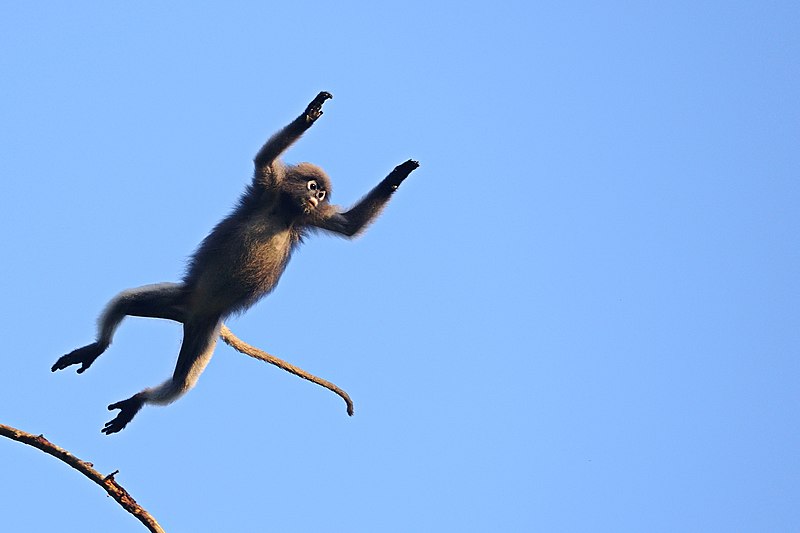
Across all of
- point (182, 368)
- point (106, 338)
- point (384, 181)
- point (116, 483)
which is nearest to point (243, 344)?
point (182, 368)

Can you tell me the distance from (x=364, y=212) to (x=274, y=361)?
2356 millimetres

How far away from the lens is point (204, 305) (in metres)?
13.4

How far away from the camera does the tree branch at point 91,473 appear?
778 centimetres

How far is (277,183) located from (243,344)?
Answer: 2.27m

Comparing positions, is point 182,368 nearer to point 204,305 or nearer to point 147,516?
point 204,305

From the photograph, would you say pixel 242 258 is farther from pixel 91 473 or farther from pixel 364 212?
pixel 91 473

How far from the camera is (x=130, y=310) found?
43.8 feet

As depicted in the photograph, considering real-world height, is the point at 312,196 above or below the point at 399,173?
below

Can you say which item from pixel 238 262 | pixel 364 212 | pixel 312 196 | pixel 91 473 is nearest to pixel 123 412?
pixel 238 262

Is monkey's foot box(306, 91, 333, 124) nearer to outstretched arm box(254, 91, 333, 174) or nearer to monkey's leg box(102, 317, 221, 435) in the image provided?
outstretched arm box(254, 91, 333, 174)

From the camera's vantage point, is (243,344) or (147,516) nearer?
(147,516)

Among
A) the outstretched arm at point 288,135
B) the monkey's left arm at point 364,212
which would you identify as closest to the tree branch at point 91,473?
the outstretched arm at point 288,135

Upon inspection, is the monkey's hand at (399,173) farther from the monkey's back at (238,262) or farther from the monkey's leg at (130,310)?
the monkey's leg at (130,310)

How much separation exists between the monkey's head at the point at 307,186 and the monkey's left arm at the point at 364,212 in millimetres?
405
